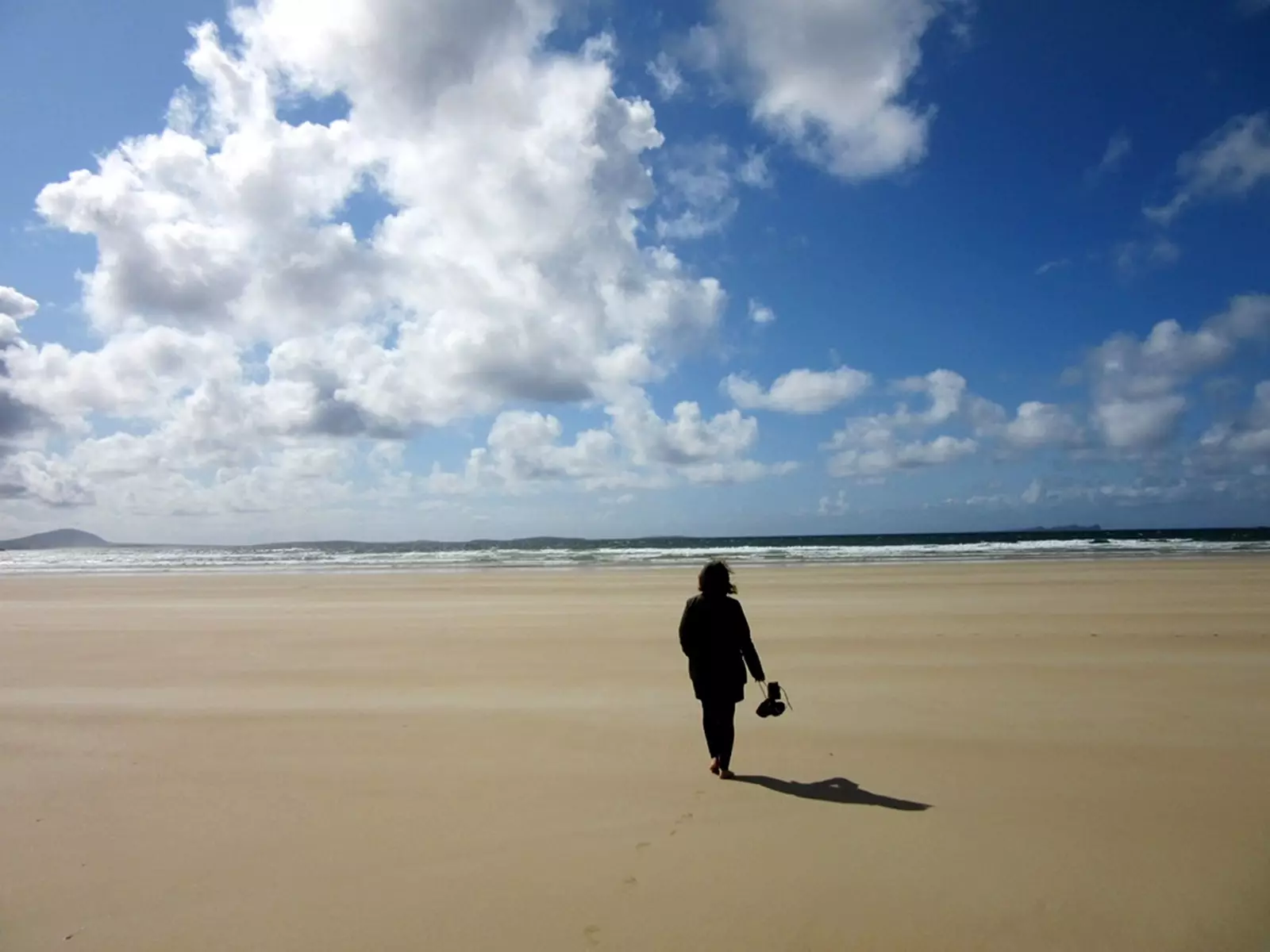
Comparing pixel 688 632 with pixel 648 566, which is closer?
pixel 688 632

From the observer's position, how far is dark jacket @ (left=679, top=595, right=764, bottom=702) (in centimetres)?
575

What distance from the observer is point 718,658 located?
5.76 metres

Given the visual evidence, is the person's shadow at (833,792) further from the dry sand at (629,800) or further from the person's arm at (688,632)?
the person's arm at (688,632)

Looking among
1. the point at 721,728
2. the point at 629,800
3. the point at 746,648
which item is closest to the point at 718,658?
the point at 746,648

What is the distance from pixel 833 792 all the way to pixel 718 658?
1.27m

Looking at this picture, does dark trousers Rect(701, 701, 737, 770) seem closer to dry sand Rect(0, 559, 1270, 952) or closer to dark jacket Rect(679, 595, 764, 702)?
dark jacket Rect(679, 595, 764, 702)

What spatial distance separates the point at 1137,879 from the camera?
4.05 m

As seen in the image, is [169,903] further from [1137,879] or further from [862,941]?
[1137,879]

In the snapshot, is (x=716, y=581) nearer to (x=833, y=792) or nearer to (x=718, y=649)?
(x=718, y=649)

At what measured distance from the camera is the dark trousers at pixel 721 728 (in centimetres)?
573

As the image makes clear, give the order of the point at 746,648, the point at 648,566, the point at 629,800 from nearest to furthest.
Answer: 1. the point at 629,800
2. the point at 746,648
3. the point at 648,566

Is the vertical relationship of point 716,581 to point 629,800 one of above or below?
above

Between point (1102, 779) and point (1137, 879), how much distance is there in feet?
→ 5.43

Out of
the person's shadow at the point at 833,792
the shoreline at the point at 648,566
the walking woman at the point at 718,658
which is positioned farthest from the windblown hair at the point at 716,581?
the shoreline at the point at 648,566
